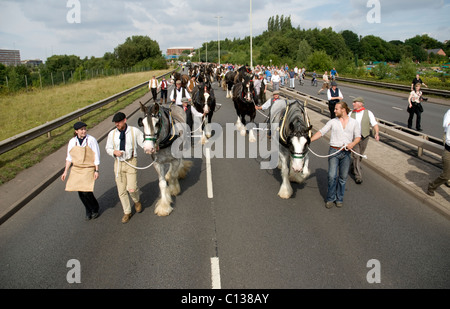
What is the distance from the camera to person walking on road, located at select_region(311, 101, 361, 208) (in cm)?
641

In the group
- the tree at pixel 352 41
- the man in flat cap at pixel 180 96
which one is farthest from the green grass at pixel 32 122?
the tree at pixel 352 41

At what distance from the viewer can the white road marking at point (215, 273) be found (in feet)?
14.1

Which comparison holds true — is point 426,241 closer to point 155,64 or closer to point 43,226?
point 43,226

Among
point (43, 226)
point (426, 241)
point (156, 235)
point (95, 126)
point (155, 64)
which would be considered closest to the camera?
point (426, 241)

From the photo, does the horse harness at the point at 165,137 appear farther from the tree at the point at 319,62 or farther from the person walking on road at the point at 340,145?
the tree at the point at 319,62

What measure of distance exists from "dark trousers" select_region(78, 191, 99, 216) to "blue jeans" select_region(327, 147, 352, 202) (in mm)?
4738

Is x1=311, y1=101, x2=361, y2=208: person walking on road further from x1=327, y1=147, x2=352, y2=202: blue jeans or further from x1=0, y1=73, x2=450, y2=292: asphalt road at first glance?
x1=0, y1=73, x2=450, y2=292: asphalt road

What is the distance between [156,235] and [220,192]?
2249mm

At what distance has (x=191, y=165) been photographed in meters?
9.16

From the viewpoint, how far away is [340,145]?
642cm

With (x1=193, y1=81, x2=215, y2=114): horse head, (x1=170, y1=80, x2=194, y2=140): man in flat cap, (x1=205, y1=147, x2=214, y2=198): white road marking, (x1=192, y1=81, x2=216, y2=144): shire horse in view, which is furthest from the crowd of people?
(x1=193, y1=81, x2=215, y2=114): horse head

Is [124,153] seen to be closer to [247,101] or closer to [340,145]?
[340,145]

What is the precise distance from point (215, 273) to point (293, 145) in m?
2.73

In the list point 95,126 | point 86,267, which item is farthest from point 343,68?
point 86,267
